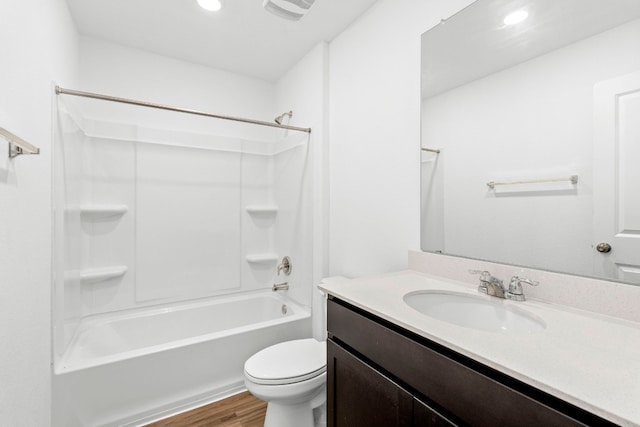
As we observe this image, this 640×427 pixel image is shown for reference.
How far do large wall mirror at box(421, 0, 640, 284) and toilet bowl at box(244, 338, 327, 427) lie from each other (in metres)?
0.87

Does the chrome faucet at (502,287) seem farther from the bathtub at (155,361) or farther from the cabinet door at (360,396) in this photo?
the bathtub at (155,361)

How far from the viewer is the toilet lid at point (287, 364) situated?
1401 mm

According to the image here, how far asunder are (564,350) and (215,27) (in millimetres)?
2433

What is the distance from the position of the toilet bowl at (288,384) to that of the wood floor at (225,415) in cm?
27

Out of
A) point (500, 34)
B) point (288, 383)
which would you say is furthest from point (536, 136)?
point (288, 383)

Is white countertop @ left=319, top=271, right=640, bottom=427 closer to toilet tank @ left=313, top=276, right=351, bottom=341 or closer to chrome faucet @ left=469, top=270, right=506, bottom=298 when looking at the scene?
chrome faucet @ left=469, top=270, right=506, bottom=298

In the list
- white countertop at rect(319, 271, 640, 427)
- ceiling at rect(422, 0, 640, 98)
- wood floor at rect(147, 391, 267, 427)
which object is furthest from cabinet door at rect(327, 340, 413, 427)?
ceiling at rect(422, 0, 640, 98)

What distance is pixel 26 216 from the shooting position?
115 cm

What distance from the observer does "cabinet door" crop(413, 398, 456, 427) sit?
2.27 feet

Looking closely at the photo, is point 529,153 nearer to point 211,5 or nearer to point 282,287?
point 211,5

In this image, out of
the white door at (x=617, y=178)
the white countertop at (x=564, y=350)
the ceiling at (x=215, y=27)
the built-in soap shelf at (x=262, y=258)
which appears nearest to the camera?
the white countertop at (x=564, y=350)

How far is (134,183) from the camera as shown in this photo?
7.42ft

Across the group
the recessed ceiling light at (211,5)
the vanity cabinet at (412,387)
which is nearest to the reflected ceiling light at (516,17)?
the vanity cabinet at (412,387)

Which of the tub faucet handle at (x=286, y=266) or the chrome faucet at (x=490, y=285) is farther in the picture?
the tub faucet handle at (x=286, y=266)
